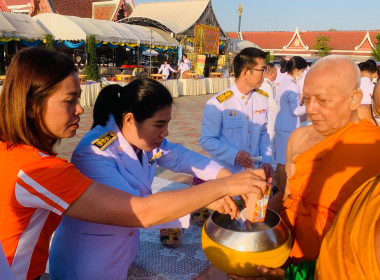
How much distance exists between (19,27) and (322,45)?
1323 inches

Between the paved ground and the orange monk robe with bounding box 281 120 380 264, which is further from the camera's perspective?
the paved ground

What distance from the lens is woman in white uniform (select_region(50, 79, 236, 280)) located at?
5.55ft

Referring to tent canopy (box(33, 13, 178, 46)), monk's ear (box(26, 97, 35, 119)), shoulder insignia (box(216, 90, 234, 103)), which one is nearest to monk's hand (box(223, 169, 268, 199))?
monk's ear (box(26, 97, 35, 119))

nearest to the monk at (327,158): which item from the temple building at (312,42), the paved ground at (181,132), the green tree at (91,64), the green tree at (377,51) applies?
the paved ground at (181,132)

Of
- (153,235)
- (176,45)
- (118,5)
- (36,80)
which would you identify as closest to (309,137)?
(36,80)

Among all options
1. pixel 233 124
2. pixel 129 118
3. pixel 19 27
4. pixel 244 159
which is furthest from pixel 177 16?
pixel 129 118

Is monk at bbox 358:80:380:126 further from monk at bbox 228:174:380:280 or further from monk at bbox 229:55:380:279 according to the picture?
monk at bbox 228:174:380:280

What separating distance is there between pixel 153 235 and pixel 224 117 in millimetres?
1486

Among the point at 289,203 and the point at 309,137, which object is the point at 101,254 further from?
the point at 309,137

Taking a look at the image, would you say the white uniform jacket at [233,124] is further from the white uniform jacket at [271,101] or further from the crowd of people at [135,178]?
the white uniform jacket at [271,101]

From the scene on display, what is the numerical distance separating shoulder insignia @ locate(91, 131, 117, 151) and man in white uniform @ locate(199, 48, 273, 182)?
4.47 feet

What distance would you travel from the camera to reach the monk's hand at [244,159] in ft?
8.68

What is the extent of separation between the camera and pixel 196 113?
1063cm

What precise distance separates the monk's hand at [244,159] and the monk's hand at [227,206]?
1.05 meters
